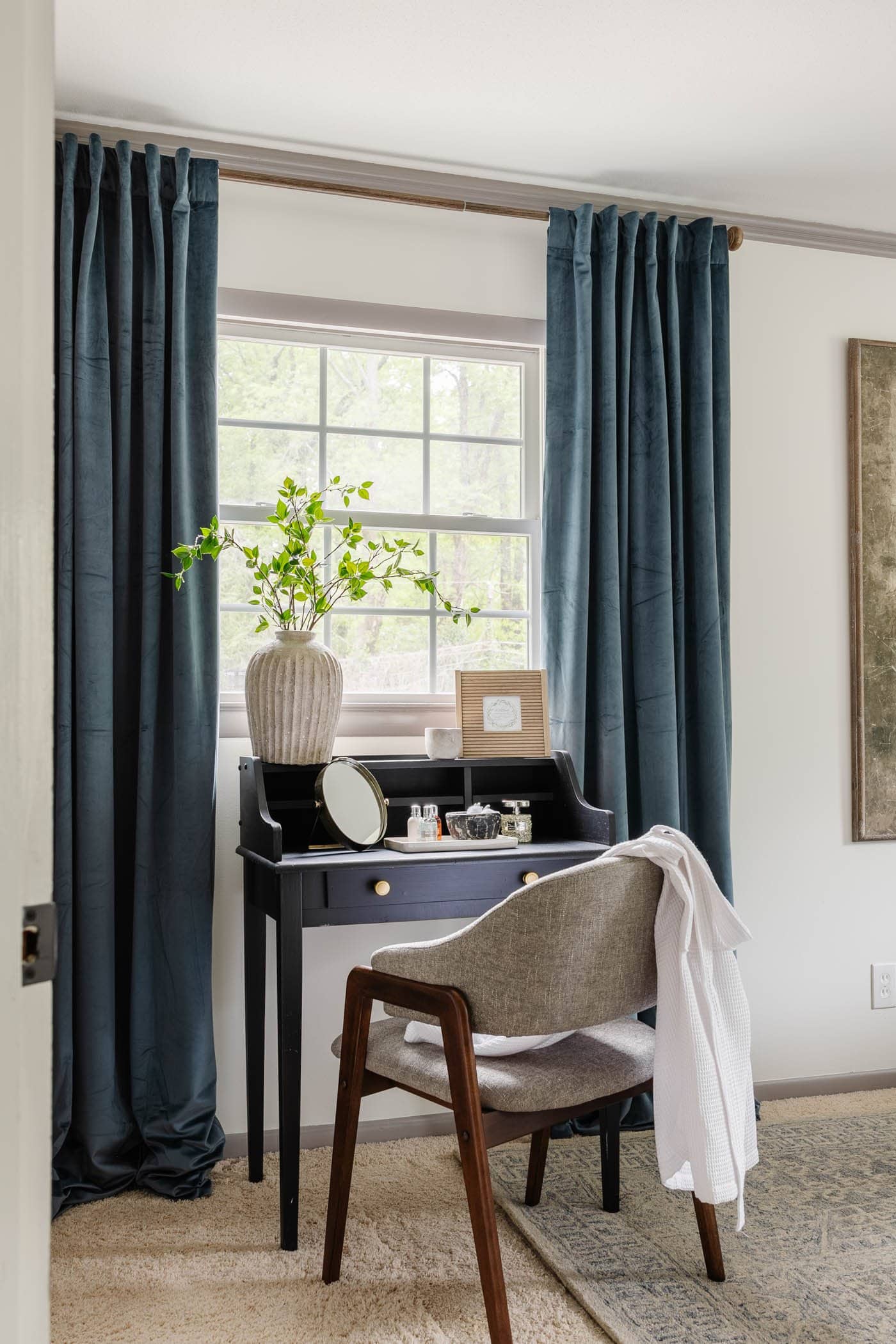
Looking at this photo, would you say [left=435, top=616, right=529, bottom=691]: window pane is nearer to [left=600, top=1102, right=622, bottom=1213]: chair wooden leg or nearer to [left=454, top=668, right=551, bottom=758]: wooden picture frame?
[left=454, top=668, right=551, bottom=758]: wooden picture frame

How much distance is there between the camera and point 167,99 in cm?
259

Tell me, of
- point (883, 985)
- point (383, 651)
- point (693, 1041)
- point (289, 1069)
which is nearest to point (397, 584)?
point (383, 651)

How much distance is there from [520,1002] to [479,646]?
4.62 ft

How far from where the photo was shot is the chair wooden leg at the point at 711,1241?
2.07m

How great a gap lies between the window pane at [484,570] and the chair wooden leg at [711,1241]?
1593 mm

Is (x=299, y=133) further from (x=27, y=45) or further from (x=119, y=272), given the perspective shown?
(x=27, y=45)

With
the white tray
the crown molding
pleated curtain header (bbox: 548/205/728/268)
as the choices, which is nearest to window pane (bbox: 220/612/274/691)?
the white tray

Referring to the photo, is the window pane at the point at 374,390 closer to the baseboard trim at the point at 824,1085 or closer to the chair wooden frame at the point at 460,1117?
the chair wooden frame at the point at 460,1117

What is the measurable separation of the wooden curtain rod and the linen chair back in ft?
6.25

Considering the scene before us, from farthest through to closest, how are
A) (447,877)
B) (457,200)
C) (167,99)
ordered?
(457,200)
(167,99)
(447,877)

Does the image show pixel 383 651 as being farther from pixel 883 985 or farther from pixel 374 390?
pixel 883 985

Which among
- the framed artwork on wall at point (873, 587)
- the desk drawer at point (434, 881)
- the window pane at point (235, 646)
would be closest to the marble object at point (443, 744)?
the desk drawer at point (434, 881)

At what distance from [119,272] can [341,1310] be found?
2.26m

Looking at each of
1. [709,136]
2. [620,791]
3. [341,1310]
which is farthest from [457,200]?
[341,1310]
